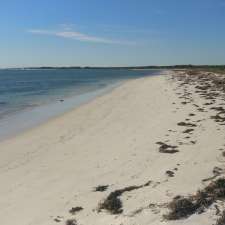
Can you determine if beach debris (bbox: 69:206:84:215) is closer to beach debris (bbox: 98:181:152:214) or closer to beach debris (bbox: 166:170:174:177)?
beach debris (bbox: 98:181:152:214)

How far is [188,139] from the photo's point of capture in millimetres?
11828

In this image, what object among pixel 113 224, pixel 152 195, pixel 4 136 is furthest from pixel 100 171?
pixel 4 136

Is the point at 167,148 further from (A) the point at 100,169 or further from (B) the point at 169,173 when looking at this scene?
(B) the point at 169,173

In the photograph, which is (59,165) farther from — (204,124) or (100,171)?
(204,124)

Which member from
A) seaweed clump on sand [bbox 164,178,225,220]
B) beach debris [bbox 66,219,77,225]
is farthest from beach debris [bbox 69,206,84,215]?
seaweed clump on sand [bbox 164,178,225,220]

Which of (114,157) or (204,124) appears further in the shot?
(204,124)

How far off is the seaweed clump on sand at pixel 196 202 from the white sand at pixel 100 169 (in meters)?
0.17

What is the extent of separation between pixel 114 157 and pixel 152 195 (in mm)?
3492

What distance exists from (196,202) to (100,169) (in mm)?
3552

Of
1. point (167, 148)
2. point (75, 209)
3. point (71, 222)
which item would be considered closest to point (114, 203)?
point (75, 209)

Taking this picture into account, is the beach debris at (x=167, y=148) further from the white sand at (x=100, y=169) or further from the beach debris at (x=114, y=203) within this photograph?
the beach debris at (x=114, y=203)

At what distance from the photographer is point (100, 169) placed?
9195 millimetres

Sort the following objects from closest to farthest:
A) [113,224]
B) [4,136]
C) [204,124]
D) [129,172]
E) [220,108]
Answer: [113,224]
[129,172]
[204,124]
[4,136]
[220,108]

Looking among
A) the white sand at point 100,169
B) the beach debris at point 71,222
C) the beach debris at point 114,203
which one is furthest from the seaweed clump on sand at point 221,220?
the beach debris at point 71,222
